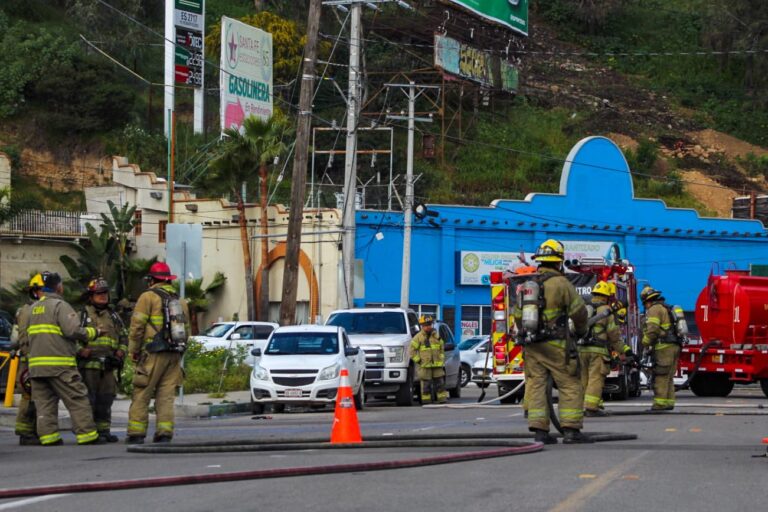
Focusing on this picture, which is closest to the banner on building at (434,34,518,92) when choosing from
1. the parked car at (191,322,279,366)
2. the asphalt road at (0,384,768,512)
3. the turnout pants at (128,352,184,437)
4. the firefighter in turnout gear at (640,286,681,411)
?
the parked car at (191,322,279,366)

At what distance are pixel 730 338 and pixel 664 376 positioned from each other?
25.7ft

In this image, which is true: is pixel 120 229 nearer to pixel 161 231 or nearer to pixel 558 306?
pixel 161 231

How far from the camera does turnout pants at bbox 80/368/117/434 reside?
51.8 feet

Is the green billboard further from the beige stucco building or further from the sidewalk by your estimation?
the sidewalk

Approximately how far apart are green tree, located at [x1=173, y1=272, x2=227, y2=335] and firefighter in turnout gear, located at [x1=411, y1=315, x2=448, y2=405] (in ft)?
66.3

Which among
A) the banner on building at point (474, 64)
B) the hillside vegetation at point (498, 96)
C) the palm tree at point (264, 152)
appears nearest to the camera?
the palm tree at point (264, 152)

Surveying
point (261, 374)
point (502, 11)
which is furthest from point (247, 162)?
point (261, 374)

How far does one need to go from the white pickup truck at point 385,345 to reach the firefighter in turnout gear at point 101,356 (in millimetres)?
10742

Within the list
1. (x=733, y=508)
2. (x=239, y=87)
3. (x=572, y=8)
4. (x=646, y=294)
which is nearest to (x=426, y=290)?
(x=239, y=87)

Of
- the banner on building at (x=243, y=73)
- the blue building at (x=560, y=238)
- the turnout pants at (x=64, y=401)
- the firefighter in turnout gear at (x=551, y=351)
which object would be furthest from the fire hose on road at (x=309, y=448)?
the banner on building at (x=243, y=73)

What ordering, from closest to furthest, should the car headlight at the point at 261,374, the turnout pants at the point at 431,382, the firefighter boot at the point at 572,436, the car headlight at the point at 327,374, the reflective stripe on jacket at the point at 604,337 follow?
1. the firefighter boot at the point at 572,436
2. the reflective stripe on jacket at the point at 604,337
3. the car headlight at the point at 327,374
4. the car headlight at the point at 261,374
5. the turnout pants at the point at 431,382

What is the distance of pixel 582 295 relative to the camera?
25.0 m

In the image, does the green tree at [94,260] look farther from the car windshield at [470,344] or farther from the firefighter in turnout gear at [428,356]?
the firefighter in turnout gear at [428,356]

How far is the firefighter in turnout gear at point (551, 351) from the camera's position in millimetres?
13734
